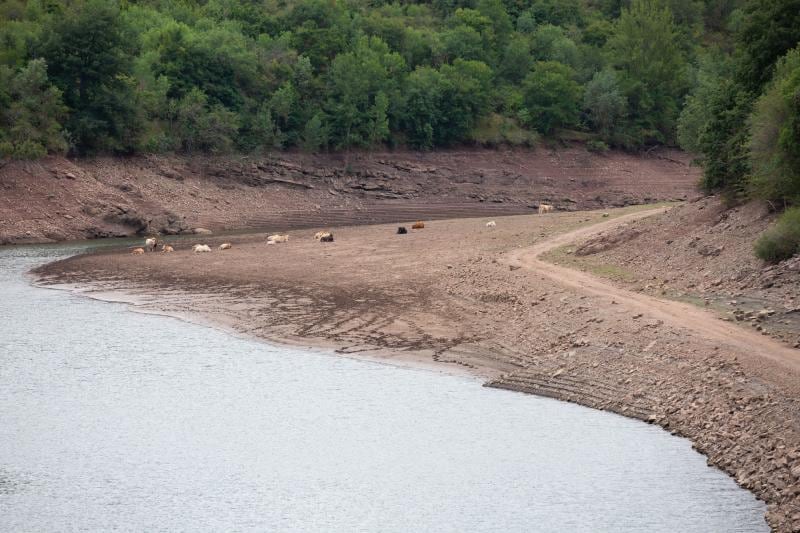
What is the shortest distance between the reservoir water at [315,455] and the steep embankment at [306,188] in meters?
32.3

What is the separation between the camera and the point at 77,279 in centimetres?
4169

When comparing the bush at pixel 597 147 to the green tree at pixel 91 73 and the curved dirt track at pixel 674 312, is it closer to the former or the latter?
the green tree at pixel 91 73

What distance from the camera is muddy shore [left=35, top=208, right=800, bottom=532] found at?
65.1 ft

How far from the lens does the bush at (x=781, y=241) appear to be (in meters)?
28.3

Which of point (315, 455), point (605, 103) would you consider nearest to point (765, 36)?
point (315, 455)

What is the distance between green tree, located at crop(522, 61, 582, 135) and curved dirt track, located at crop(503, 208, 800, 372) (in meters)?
53.3

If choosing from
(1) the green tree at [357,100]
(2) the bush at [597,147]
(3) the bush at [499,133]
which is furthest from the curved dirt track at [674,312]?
(2) the bush at [597,147]

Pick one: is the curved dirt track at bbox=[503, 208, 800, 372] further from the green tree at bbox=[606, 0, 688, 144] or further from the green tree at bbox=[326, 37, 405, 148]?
the green tree at bbox=[606, 0, 688, 144]

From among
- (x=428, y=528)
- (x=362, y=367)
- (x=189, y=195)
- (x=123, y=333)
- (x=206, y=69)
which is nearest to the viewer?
(x=428, y=528)

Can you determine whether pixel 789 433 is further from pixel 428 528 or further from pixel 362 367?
pixel 362 367

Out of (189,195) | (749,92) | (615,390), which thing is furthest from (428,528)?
(189,195)

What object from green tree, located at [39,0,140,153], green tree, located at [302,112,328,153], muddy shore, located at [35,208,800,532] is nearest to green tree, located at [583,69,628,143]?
green tree, located at [302,112,328,153]

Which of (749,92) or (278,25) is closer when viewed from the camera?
(749,92)

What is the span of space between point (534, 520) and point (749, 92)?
26.3 meters
